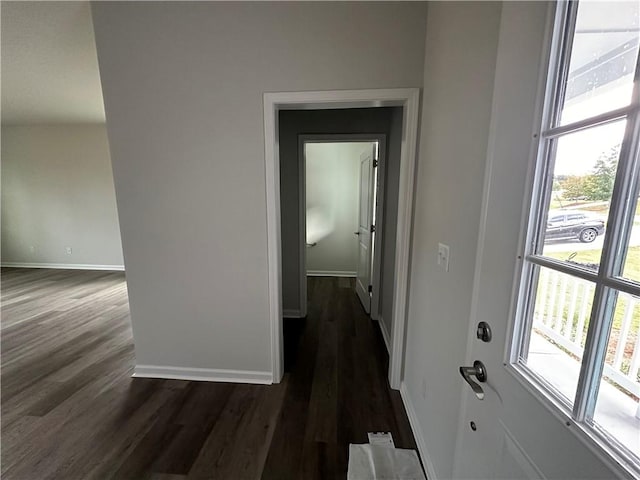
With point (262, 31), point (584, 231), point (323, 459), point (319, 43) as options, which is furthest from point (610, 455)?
point (262, 31)

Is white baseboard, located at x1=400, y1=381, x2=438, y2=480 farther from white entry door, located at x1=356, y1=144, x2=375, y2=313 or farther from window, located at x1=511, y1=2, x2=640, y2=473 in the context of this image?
white entry door, located at x1=356, y1=144, x2=375, y2=313

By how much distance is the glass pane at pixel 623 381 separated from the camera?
1.37 feet

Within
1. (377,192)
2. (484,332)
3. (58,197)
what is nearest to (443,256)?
(484,332)

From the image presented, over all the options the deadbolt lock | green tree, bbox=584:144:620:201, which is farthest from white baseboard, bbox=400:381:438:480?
green tree, bbox=584:144:620:201

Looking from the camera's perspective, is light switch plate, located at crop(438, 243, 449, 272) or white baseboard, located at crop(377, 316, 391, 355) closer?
light switch plate, located at crop(438, 243, 449, 272)

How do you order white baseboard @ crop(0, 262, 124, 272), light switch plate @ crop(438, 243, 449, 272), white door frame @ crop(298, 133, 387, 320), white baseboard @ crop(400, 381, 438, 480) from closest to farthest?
light switch plate @ crop(438, 243, 449, 272), white baseboard @ crop(400, 381, 438, 480), white door frame @ crop(298, 133, 387, 320), white baseboard @ crop(0, 262, 124, 272)

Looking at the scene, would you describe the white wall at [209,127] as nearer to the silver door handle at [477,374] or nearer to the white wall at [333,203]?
the silver door handle at [477,374]

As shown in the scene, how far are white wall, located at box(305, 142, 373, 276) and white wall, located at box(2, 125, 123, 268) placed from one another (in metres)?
3.73

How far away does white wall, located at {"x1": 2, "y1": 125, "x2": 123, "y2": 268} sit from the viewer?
15.4 ft

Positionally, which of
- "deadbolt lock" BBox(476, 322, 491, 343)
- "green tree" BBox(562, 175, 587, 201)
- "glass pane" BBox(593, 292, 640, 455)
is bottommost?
"deadbolt lock" BBox(476, 322, 491, 343)

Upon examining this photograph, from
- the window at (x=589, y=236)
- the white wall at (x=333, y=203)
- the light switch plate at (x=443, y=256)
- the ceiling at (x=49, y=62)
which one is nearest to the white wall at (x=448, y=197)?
the light switch plate at (x=443, y=256)

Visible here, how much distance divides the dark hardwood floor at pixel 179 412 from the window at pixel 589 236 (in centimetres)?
132

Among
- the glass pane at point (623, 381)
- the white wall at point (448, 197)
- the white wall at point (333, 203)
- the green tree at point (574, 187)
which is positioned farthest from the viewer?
the white wall at point (333, 203)

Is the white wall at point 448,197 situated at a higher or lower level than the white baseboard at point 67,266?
higher
